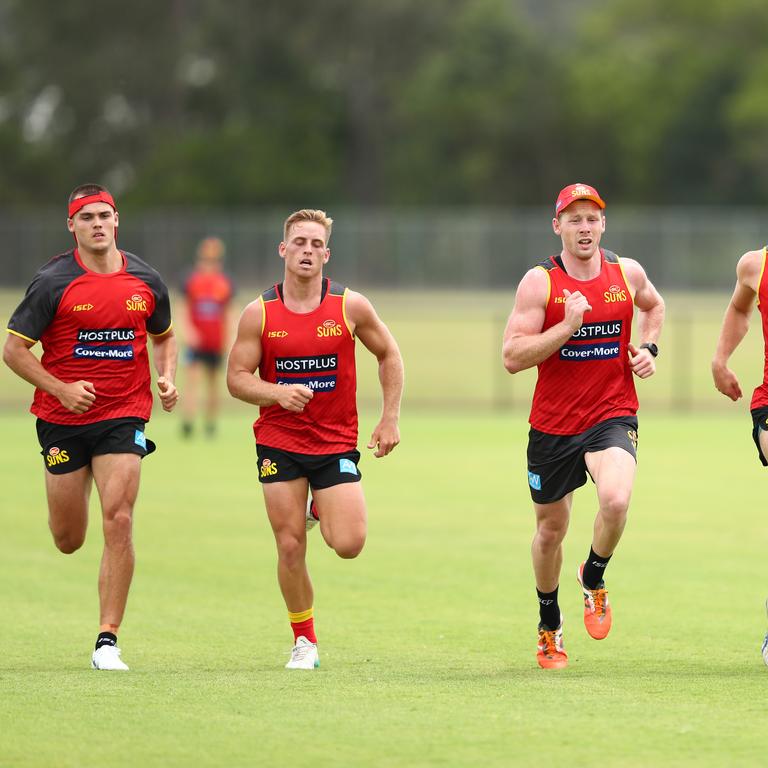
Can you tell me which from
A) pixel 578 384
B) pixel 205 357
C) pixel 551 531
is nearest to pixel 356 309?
pixel 578 384

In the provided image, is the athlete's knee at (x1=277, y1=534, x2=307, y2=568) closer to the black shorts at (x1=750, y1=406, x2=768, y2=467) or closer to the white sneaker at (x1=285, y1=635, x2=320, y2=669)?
the white sneaker at (x1=285, y1=635, x2=320, y2=669)

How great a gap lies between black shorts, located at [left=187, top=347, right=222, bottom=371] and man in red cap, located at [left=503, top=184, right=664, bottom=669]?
13.8 m

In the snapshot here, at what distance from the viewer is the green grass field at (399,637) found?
6.33m

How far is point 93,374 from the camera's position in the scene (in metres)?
8.86

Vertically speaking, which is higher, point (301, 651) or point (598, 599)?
point (598, 599)

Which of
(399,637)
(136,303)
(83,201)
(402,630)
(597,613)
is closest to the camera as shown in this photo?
(597,613)

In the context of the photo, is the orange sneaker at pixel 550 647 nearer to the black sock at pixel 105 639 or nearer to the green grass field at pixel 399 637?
the green grass field at pixel 399 637

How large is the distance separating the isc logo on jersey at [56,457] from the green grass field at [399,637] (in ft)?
3.59

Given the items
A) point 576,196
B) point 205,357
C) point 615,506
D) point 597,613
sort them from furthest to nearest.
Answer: point 205,357 → point 597,613 → point 576,196 → point 615,506

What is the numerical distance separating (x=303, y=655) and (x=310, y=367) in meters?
1.54

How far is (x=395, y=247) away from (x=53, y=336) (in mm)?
46038

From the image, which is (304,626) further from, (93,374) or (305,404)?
(93,374)

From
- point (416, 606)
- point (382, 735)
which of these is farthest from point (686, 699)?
point (416, 606)

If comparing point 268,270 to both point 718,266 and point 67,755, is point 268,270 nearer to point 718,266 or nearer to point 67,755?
point 718,266
